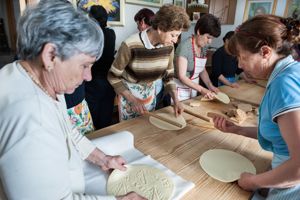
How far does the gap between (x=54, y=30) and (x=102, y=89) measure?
5.62 feet

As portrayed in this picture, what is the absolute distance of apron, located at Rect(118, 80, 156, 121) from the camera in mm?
1582

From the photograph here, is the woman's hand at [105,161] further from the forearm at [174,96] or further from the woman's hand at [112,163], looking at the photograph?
the forearm at [174,96]

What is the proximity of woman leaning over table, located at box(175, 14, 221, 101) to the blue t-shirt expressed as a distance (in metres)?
0.95

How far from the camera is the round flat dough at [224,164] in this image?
842mm

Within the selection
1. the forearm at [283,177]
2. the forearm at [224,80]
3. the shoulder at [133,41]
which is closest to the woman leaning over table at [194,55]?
the forearm at [224,80]

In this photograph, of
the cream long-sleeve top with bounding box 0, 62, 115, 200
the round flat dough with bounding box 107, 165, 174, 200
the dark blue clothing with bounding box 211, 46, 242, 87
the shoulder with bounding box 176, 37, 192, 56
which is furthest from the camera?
the dark blue clothing with bounding box 211, 46, 242, 87

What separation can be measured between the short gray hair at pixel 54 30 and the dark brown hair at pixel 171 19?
86 centimetres

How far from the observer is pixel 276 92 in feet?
2.12

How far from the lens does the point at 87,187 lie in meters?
0.77

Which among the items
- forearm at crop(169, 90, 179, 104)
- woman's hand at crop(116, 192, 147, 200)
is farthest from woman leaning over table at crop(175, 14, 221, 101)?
woman's hand at crop(116, 192, 147, 200)

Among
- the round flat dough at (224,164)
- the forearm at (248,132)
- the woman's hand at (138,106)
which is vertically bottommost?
the round flat dough at (224,164)

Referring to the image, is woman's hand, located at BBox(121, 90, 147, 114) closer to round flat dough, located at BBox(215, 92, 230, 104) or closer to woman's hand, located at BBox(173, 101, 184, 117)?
woman's hand, located at BBox(173, 101, 184, 117)

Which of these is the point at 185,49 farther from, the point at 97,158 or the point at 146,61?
the point at 97,158

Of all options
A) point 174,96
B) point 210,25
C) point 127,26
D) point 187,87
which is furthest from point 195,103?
point 127,26
